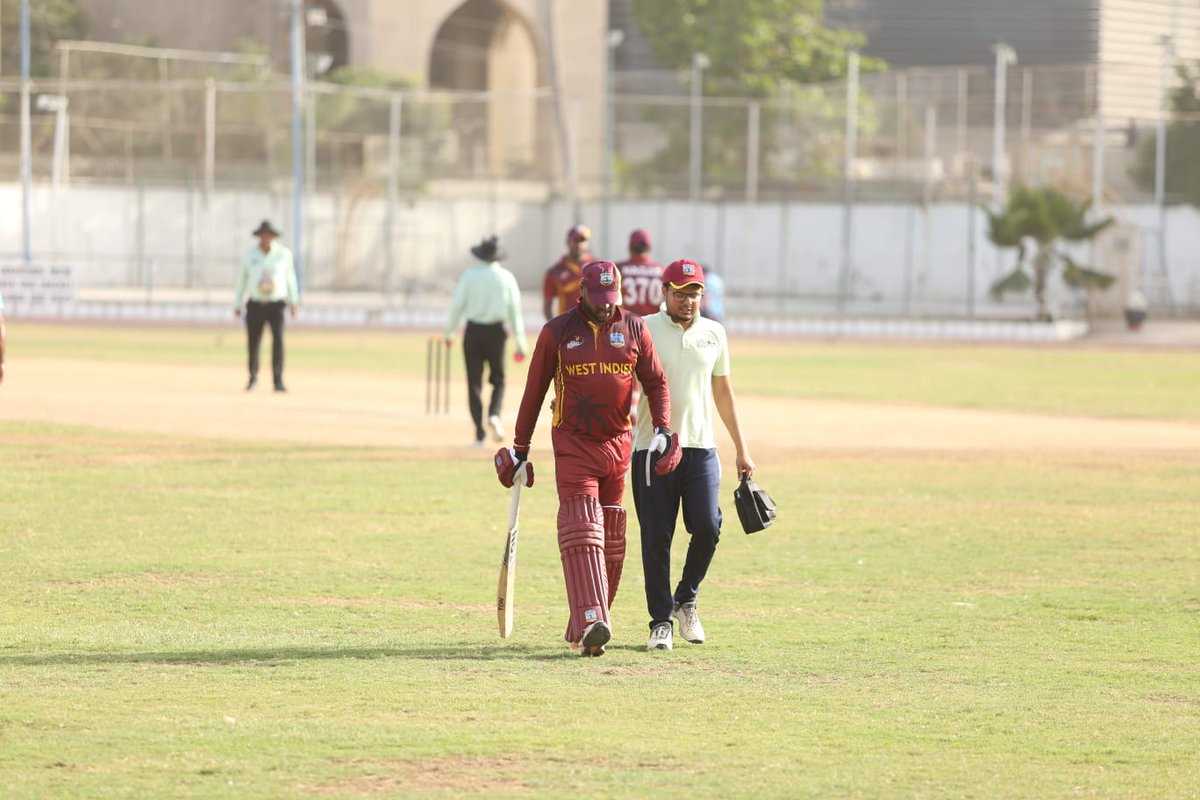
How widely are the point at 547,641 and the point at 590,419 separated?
3.95 ft

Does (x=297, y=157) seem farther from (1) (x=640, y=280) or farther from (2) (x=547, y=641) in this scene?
(2) (x=547, y=641)

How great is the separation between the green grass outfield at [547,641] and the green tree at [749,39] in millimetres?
46810

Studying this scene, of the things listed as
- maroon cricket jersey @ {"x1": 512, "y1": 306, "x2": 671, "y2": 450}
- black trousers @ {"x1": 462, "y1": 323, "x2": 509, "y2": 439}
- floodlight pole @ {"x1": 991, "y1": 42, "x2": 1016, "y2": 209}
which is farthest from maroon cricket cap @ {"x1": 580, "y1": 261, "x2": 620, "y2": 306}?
floodlight pole @ {"x1": 991, "y1": 42, "x2": 1016, "y2": 209}

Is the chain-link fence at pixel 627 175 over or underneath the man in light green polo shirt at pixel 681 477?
over

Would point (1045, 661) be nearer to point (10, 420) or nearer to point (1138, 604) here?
point (1138, 604)

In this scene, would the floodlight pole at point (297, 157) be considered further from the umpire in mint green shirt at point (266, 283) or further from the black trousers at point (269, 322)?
the umpire in mint green shirt at point (266, 283)

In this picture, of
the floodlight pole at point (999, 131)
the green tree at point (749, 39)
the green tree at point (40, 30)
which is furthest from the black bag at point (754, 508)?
the green tree at point (749, 39)

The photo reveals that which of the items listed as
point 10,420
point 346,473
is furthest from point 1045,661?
point 10,420

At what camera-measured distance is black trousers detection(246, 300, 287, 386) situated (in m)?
21.7

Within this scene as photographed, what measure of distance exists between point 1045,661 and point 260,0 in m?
54.7

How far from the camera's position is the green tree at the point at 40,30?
57.0 metres

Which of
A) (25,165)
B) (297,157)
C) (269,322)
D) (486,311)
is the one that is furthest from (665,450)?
(297,157)

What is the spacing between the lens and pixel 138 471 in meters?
15.5

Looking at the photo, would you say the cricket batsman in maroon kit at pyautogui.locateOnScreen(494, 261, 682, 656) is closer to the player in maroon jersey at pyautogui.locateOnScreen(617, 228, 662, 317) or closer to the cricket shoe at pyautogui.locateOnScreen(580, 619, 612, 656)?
the cricket shoe at pyautogui.locateOnScreen(580, 619, 612, 656)
